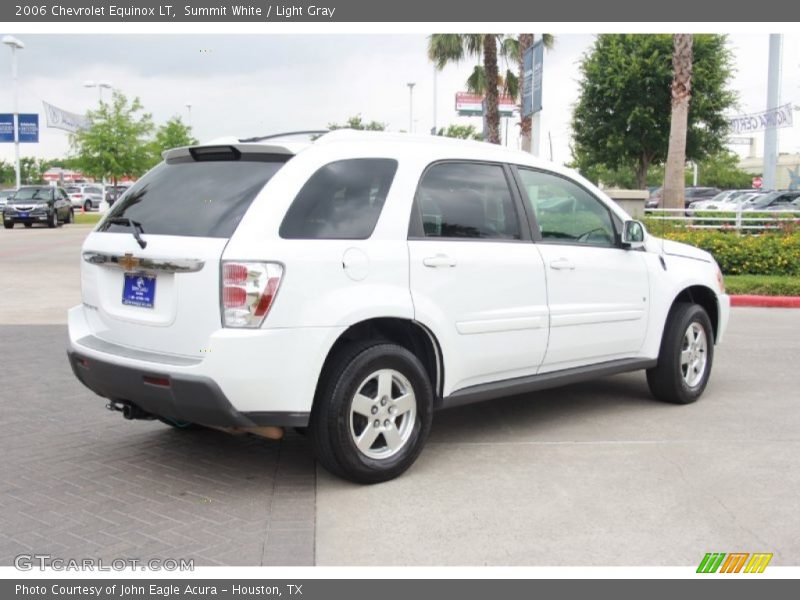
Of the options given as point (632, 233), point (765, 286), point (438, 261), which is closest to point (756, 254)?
point (765, 286)

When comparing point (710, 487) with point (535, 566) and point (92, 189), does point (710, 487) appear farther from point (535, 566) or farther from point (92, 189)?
point (92, 189)

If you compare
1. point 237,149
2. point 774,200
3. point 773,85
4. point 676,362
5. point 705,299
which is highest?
point 773,85

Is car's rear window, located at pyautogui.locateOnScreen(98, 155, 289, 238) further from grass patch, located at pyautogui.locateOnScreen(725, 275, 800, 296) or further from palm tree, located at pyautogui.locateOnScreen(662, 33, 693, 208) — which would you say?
palm tree, located at pyautogui.locateOnScreen(662, 33, 693, 208)

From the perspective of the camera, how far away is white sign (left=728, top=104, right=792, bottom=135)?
3622 cm

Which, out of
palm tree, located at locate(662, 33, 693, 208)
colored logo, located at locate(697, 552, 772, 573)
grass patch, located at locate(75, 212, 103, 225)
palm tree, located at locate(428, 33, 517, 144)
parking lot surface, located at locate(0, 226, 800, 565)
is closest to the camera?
colored logo, located at locate(697, 552, 772, 573)

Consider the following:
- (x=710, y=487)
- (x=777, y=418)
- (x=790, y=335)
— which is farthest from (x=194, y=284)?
(x=790, y=335)

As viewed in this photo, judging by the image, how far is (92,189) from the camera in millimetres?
59719

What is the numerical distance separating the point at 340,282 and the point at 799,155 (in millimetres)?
96857

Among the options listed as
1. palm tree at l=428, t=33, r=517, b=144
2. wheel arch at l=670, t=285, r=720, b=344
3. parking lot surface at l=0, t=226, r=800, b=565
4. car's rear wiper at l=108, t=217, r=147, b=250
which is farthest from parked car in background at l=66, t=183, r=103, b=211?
car's rear wiper at l=108, t=217, r=147, b=250

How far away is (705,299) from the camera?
691 centimetres

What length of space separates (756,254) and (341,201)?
1178 centimetres

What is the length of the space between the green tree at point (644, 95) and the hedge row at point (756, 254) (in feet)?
77.8

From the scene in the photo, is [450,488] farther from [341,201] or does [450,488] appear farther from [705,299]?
[705,299]

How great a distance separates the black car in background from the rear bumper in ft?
105
